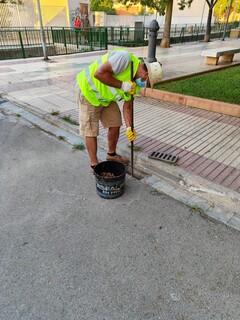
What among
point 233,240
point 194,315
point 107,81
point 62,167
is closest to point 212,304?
point 194,315

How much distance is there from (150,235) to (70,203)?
99 centimetres

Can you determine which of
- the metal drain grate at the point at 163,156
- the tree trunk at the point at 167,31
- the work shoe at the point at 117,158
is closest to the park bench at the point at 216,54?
the tree trunk at the point at 167,31

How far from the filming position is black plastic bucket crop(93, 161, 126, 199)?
2791mm

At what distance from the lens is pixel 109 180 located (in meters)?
2.78

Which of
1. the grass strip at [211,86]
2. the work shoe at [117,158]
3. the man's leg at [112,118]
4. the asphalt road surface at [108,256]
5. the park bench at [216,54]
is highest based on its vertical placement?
the man's leg at [112,118]

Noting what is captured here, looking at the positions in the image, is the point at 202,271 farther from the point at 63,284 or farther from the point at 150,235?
the point at 63,284

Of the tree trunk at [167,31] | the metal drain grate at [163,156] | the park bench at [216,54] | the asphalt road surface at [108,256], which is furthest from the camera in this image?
the tree trunk at [167,31]

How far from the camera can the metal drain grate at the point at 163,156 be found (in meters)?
3.51

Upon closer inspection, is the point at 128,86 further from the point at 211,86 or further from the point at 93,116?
the point at 211,86

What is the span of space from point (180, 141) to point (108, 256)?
8.09 feet

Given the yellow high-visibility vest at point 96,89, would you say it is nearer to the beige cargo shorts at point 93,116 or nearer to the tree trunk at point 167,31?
the beige cargo shorts at point 93,116

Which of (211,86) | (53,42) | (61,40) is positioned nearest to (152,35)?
(211,86)

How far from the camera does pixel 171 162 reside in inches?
137

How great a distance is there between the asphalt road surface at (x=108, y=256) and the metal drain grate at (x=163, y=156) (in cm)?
50
